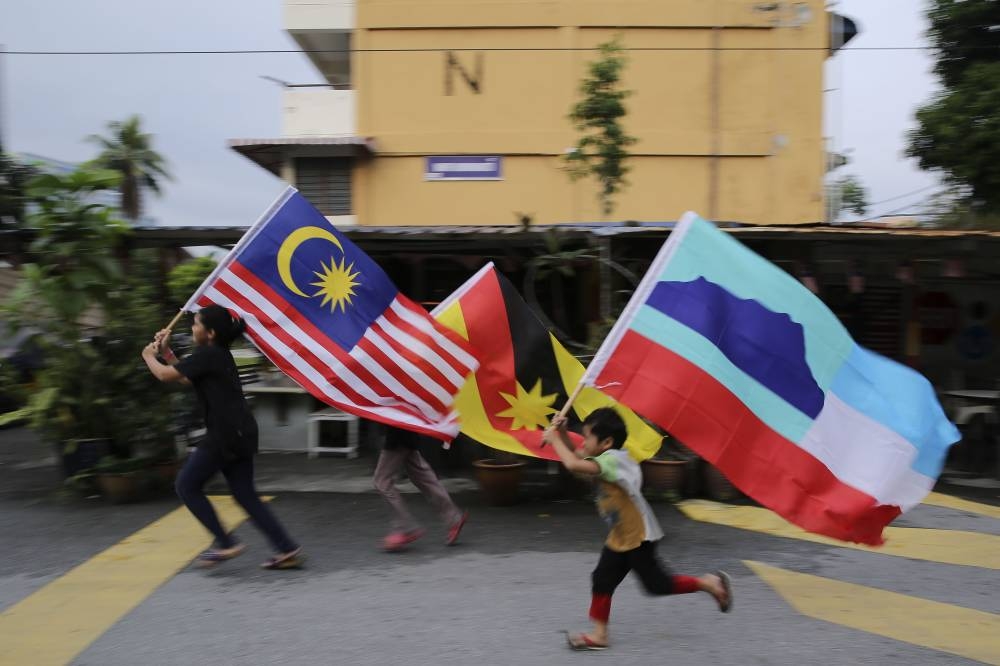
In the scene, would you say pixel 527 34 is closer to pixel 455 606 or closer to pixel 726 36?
pixel 726 36

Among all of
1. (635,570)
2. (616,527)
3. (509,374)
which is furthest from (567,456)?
(509,374)

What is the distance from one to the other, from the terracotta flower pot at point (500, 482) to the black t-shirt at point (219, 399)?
270 centimetres

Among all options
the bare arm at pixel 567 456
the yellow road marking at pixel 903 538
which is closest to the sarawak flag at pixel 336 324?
the bare arm at pixel 567 456

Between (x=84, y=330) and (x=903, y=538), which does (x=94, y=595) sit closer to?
(x=84, y=330)

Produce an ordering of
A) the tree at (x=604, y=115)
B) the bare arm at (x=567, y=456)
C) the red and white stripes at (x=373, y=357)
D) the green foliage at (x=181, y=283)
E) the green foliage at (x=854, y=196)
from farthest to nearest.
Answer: the green foliage at (x=854, y=196) < the tree at (x=604, y=115) < the green foliage at (x=181, y=283) < the red and white stripes at (x=373, y=357) < the bare arm at (x=567, y=456)

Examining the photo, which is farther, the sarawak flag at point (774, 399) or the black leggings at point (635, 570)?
the sarawak flag at point (774, 399)

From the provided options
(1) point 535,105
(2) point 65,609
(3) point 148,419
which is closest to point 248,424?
(2) point 65,609

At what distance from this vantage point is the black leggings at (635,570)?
13.9ft

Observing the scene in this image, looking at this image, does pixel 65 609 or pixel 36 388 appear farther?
pixel 36 388

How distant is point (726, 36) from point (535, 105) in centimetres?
392

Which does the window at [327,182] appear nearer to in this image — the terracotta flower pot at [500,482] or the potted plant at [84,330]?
the potted plant at [84,330]

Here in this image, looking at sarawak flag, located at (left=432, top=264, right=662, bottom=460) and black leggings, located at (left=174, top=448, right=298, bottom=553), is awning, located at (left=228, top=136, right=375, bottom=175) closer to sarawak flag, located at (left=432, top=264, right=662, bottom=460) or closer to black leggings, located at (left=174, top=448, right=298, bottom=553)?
sarawak flag, located at (left=432, top=264, right=662, bottom=460)

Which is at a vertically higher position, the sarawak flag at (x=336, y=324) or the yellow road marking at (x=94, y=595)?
the sarawak flag at (x=336, y=324)

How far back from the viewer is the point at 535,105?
1552 cm
